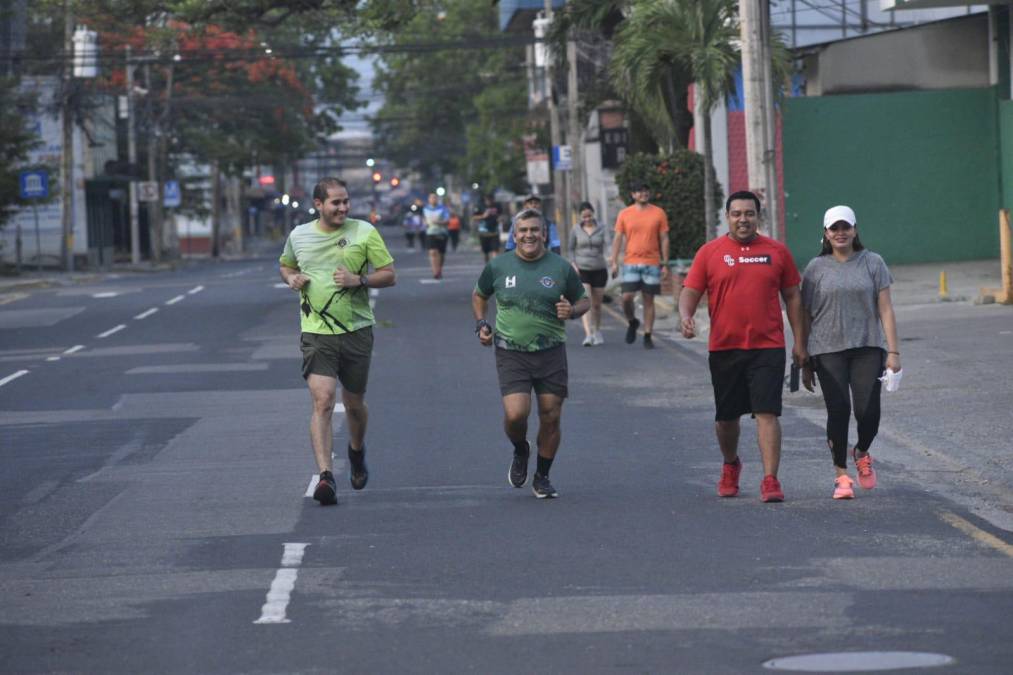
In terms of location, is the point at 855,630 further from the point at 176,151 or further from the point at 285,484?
the point at 176,151

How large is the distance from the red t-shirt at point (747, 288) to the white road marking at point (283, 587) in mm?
2795

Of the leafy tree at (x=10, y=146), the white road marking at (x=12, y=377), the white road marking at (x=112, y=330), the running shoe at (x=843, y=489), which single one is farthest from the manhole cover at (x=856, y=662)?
the leafy tree at (x=10, y=146)

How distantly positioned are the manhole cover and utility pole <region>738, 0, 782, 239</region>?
1223cm

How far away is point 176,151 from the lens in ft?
217

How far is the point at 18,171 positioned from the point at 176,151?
66.3ft

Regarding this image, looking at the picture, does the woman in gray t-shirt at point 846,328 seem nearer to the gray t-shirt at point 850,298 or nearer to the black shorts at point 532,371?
the gray t-shirt at point 850,298

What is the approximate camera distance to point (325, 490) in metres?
10.3

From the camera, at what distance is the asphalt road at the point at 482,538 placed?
22.7 feet

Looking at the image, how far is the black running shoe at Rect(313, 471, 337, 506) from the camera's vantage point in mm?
10297

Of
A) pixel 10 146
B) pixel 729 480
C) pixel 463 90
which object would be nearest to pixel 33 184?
pixel 10 146

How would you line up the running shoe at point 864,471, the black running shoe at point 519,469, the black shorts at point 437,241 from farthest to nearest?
the black shorts at point 437,241 → the black running shoe at point 519,469 → the running shoe at point 864,471

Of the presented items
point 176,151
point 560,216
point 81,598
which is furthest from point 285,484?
point 176,151

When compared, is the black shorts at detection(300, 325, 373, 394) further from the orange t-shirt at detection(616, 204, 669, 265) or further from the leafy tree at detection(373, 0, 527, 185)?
the leafy tree at detection(373, 0, 527, 185)

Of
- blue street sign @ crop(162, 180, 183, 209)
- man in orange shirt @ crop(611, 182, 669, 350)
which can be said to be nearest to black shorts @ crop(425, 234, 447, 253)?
man in orange shirt @ crop(611, 182, 669, 350)
